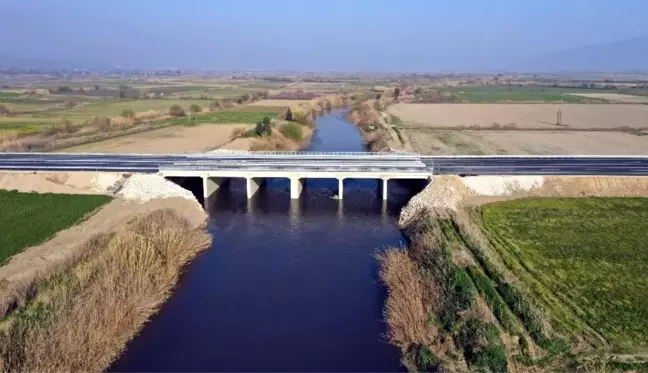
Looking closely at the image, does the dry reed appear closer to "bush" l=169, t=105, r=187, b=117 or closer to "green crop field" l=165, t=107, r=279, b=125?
"green crop field" l=165, t=107, r=279, b=125

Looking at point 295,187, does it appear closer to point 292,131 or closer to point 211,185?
point 211,185

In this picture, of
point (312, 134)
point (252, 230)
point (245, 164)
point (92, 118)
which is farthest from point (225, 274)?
point (92, 118)

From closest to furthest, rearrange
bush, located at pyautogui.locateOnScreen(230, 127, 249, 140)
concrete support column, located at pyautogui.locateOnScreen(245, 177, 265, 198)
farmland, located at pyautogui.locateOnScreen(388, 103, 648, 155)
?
1. concrete support column, located at pyautogui.locateOnScreen(245, 177, 265, 198)
2. farmland, located at pyautogui.locateOnScreen(388, 103, 648, 155)
3. bush, located at pyautogui.locateOnScreen(230, 127, 249, 140)

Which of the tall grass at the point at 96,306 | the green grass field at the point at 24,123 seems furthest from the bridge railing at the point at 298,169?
the green grass field at the point at 24,123

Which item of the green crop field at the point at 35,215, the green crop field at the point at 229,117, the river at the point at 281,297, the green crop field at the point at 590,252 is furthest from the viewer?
the green crop field at the point at 229,117

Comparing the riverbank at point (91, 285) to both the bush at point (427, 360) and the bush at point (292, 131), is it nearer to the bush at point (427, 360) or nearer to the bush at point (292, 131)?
the bush at point (427, 360)

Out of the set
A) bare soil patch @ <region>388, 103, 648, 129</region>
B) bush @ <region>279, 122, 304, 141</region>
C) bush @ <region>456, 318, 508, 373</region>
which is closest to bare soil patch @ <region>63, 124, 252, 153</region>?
bush @ <region>279, 122, 304, 141</region>

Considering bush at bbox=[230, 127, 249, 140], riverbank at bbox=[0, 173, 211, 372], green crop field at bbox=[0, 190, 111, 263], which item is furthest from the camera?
bush at bbox=[230, 127, 249, 140]

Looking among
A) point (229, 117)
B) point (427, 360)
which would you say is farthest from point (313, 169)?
point (229, 117)
